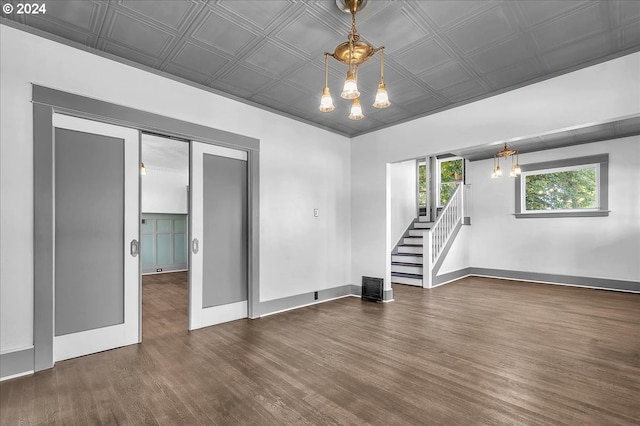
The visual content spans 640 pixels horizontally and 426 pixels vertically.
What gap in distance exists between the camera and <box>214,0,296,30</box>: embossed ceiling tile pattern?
7.81 feet

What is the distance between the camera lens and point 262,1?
7.76 ft

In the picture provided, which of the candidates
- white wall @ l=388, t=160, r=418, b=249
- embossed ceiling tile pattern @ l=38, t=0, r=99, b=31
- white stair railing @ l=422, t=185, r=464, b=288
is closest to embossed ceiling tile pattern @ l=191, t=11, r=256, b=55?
embossed ceiling tile pattern @ l=38, t=0, r=99, b=31

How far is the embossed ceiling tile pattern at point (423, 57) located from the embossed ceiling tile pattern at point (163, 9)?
1971 millimetres

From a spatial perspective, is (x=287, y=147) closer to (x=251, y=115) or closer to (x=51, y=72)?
(x=251, y=115)

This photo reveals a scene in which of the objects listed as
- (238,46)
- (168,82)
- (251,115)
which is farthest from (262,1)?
(251,115)

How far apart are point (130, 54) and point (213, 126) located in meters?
1.10

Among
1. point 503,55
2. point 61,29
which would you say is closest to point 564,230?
point 503,55

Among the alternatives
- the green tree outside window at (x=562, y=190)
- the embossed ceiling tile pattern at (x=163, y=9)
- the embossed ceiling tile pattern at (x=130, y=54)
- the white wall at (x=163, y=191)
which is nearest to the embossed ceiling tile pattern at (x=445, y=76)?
the embossed ceiling tile pattern at (x=163, y=9)

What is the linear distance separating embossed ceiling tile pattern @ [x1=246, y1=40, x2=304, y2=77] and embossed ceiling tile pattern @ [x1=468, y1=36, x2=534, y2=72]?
6.00 ft

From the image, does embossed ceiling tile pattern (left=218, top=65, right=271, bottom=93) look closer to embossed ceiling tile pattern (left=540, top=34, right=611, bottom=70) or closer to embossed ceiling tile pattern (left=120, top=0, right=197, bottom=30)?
embossed ceiling tile pattern (left=120, top=0, right=197, bottom=30)

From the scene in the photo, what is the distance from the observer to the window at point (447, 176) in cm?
916

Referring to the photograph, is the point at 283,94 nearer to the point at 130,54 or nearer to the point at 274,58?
the point at 274,58

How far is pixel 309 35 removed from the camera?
278 cm

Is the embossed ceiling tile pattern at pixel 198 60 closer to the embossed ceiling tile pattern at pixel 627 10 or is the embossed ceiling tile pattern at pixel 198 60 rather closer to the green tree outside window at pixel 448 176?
the embossed ceiling tile pattern at pixel 627 10
